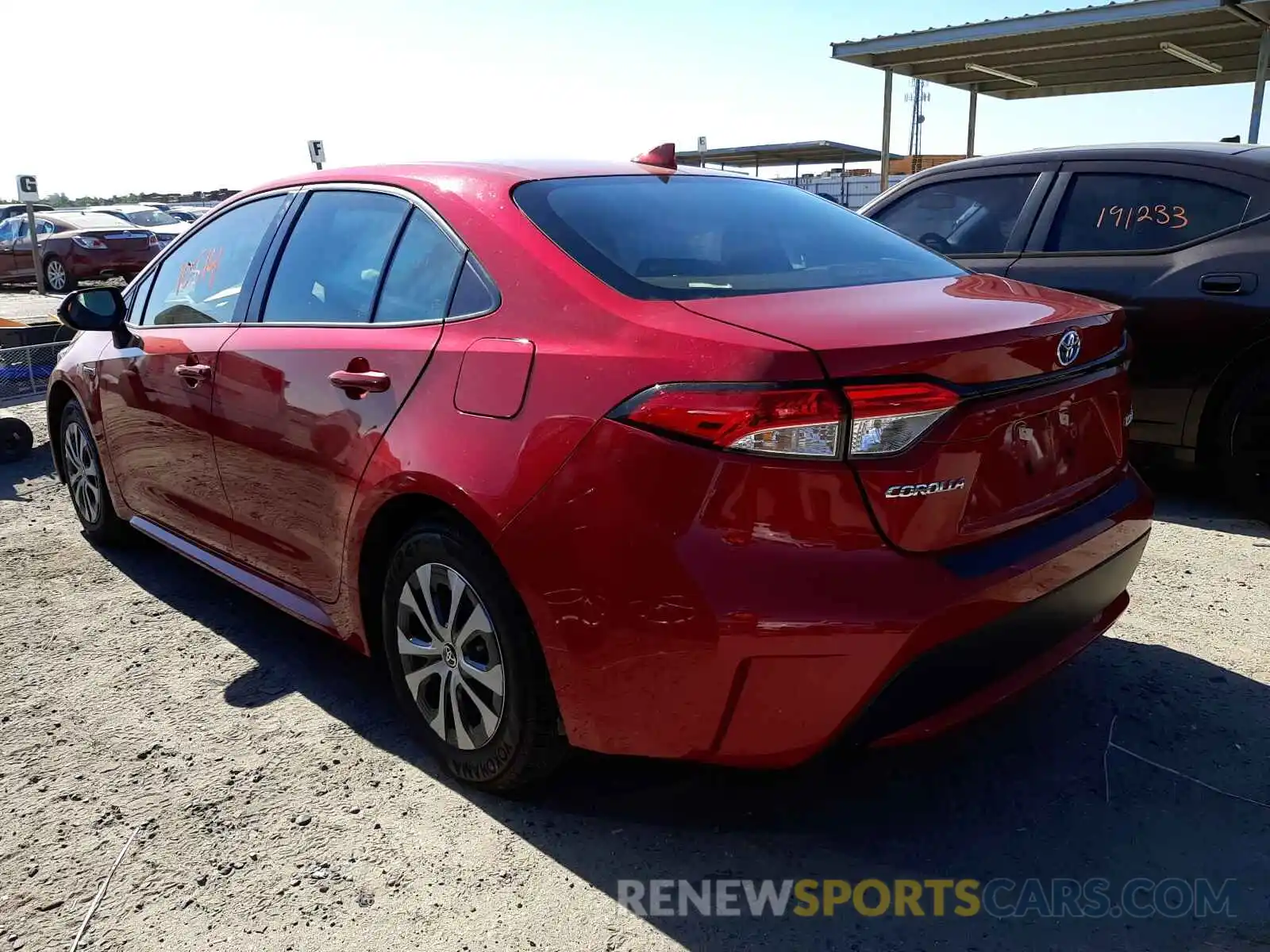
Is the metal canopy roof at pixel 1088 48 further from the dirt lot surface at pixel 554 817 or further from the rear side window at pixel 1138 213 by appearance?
the dirt lot surface at pixel 554 817

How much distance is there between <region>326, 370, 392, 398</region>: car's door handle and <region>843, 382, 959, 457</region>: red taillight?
4.07 feet

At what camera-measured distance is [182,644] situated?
3.63m

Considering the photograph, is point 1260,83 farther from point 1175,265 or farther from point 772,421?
point 772,421

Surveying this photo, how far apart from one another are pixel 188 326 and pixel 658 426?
2362 millimetres

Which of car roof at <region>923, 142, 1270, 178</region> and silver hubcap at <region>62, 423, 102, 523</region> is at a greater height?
car roof at <region>923, 142, 1270, 178</region>

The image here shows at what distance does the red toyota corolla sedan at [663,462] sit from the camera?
→ 1.98 meters

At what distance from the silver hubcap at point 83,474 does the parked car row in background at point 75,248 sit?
14.2 metres

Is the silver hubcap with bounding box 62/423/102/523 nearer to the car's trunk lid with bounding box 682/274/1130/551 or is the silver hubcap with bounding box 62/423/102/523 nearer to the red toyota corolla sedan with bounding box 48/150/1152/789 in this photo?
the red toyota corolla sedan with bounding box 48/150/1152/789

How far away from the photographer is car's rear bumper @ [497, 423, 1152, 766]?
1.97 meters

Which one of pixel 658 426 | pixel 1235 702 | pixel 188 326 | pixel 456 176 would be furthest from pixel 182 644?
pixel 1235 702

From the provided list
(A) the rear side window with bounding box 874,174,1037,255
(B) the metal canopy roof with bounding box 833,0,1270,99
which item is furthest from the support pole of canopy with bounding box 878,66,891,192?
(A) the rear side window with bounding box 874,174,1037,255

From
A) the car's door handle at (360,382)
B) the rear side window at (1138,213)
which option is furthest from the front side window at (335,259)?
the rear side window at (1138,213)

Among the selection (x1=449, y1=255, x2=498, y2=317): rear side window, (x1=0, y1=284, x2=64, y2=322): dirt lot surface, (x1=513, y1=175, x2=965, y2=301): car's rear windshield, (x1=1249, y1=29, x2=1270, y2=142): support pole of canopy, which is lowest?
(x1=0, y1=284, x2=64, y2=322): dirt lot surface

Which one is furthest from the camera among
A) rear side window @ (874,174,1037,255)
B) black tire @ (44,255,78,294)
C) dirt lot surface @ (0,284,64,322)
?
black tire @ (44,255,78,294)
